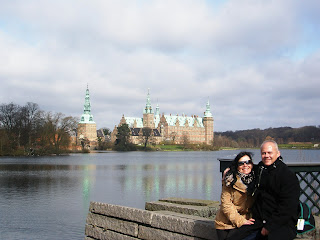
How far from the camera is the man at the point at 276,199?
3889 millimetres

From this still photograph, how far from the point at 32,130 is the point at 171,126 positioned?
101m

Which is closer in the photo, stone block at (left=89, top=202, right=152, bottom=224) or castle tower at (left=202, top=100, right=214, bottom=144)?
stone block at (left=89, top=202, right=152, bottom=224)

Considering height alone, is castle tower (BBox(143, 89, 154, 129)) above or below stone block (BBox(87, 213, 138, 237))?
above

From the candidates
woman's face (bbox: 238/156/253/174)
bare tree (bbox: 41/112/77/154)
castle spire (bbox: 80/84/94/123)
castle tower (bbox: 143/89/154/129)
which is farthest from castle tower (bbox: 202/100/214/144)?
woman's face (bbox: 238/156/253/174)

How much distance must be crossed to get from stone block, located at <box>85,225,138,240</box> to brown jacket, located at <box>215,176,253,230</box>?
2.05 m

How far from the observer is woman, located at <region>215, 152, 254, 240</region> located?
4219 mm

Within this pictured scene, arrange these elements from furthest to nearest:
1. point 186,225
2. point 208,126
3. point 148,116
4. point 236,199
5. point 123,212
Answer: point 208,126 < point 148,116 < point 123,212 < point 186,225 < point 236,199

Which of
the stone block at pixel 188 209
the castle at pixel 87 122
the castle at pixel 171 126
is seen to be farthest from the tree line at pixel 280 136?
the stone block at pixel 188 209

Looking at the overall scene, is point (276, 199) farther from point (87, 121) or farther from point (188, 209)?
point (87, 121)

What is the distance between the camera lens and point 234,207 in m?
4.28

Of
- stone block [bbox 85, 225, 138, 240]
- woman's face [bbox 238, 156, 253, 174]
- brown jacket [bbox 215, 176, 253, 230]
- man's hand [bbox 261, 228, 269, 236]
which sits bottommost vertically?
stone block [bbox 85, 225, 138, 240]

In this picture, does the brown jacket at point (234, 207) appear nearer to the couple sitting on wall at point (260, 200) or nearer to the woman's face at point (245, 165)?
the couple sitting on wall at point (260, 200)

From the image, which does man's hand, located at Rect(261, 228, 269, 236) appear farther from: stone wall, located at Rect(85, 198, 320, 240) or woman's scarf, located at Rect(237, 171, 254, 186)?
woman's scarf, located at Rect(237, 171, 254, 186)

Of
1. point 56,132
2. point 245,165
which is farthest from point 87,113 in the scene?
point 245,165
